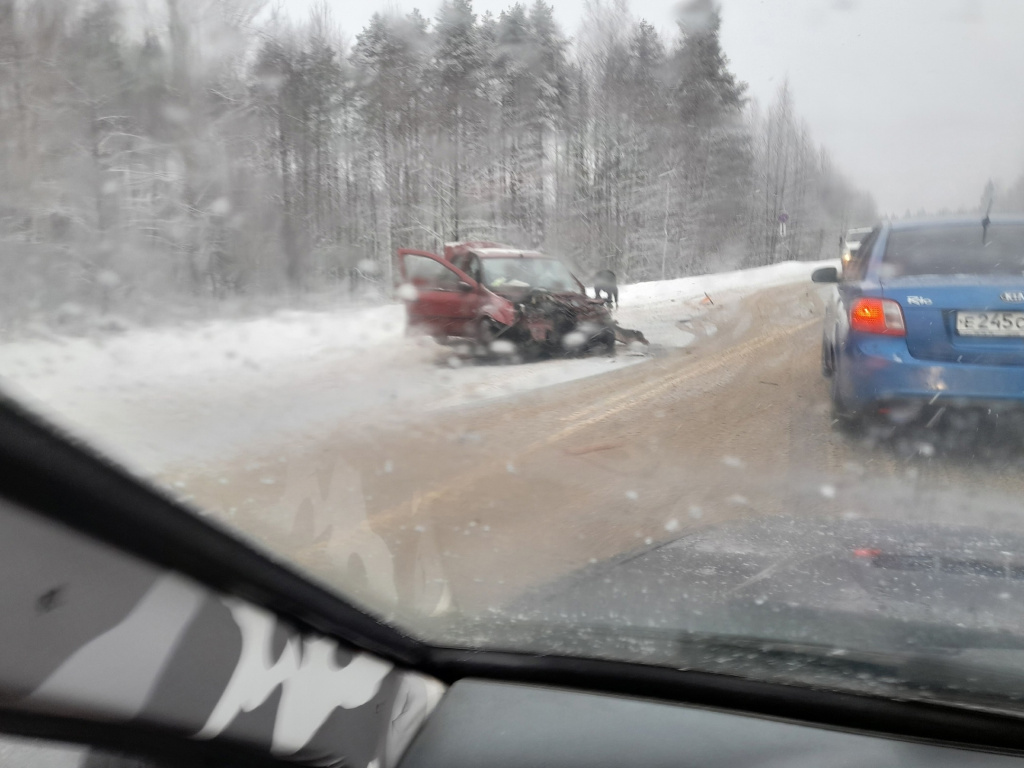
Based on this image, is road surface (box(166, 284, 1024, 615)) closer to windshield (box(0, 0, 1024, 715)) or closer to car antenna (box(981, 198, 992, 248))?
windshield (box(0, 0, 1024, 715))

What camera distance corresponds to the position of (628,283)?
3551 mm

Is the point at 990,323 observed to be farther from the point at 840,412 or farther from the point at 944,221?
the point at 840,412

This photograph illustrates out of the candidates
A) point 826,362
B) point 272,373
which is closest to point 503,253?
point 272,373

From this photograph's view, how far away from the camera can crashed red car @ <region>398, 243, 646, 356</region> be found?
3084 mm

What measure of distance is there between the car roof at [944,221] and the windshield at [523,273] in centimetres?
159

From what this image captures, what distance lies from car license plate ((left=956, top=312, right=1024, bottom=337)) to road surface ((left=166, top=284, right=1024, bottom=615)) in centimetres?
54

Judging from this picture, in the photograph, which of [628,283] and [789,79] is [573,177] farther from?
[789,79]

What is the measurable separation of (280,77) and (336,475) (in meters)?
1.67

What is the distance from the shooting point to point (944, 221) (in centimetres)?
337

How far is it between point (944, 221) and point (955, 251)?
17 centimetres

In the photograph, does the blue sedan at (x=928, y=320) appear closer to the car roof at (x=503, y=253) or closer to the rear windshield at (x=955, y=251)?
the rear windshield at (x=955, y=251)

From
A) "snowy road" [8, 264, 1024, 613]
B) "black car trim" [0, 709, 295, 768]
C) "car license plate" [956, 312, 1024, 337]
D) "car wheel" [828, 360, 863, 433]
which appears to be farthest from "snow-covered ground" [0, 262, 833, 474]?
"car license plate" [956, 312, 1024, 337]

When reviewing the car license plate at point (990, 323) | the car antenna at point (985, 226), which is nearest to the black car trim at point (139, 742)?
the car antenna at point (985, 226)

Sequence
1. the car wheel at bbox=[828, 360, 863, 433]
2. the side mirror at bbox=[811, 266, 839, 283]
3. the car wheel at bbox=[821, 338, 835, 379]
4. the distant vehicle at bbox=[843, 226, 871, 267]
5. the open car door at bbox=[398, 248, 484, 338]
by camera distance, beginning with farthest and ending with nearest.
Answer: the car wheel at bbox=[821, 338, 835, 379] < the side mirror at bbox=[811, 266, 839, 283] < the car wheel at bbox=[828, 360, 863, 433] < the distant vehicle at bbox=[843, 226, 871, 267] < the open car door at bbox=[398, 248, 484, 338]
